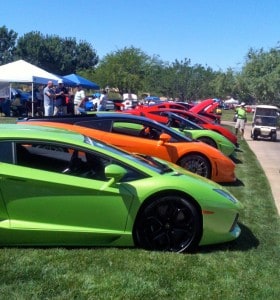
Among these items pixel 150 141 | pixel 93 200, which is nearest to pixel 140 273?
pixel 93 200

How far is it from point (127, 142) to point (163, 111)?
22.0 feet

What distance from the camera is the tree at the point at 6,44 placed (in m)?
104

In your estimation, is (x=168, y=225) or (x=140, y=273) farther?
(x=168, y=225)

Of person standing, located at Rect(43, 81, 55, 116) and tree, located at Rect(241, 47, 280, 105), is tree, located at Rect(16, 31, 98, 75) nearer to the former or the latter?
tree, located at Rect(241, 47, 280, 105)

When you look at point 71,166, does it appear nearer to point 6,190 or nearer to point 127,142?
point 6,190

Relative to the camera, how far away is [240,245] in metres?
5.37

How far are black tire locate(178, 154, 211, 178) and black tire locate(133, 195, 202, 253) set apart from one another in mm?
4028

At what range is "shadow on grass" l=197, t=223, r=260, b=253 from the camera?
5130 millimetres

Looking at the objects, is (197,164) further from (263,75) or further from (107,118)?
(263,75)

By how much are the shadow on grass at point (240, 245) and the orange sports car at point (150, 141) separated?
3024 mm

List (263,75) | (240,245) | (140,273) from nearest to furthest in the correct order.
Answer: (140,273)
(240,245)
(263,75)

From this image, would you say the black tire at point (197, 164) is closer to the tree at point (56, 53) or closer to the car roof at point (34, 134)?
the car roof at point (34, 134)

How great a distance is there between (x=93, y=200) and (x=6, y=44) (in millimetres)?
106848

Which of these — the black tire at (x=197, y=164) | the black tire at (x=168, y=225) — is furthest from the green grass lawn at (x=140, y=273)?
the black tire at (x=197, y=164)
